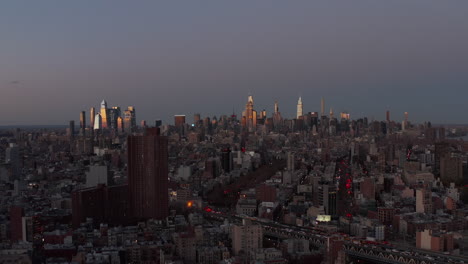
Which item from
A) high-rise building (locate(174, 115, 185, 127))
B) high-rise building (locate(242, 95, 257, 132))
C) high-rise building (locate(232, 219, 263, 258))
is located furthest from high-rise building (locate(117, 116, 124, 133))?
high-rise building (locate(232, 219, 263, 258))

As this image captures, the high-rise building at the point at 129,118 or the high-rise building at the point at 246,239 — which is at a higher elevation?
the high-rise building at the point at 129,118

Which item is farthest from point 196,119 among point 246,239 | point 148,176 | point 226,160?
point 246,239

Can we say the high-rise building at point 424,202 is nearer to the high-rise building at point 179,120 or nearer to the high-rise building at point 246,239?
the high-rise building at point 246,239

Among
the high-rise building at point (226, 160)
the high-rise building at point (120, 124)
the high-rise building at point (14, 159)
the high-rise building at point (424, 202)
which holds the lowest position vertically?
the high-rise building at point (424, 202)

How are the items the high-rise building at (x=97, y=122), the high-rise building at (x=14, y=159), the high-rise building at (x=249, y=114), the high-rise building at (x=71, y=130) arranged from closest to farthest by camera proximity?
the high-rise building at (x=14, y=159) < the high-rise building at (x=71, y=130) < the high-rise building at (x=97, y=122) < the high-rise building at (x=249, y=114)

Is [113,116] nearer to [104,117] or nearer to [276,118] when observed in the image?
[104,117]

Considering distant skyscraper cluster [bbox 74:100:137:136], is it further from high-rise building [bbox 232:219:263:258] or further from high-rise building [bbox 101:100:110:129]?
high-rise building [bbox 232:219:263:258]

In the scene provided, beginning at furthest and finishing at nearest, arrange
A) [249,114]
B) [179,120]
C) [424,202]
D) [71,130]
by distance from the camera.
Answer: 1. [249,114]
2. [179,120]
3. [71,130]
4. [424,202]

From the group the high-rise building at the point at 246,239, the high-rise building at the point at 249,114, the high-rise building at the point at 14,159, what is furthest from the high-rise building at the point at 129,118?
the high-rise building at the point at 246,239
